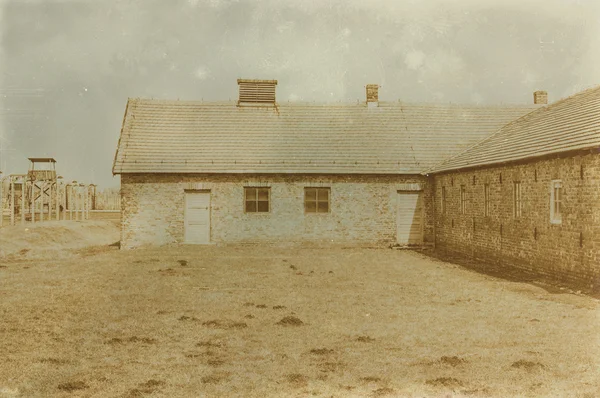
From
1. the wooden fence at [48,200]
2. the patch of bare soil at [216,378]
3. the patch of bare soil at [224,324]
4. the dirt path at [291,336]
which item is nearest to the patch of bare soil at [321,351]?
the dirt path at [291,336]

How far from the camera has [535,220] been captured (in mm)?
13609

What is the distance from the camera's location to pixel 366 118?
2373 cm

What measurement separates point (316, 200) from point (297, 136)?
330 centimetres

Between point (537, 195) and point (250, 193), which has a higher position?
point (250, 193)

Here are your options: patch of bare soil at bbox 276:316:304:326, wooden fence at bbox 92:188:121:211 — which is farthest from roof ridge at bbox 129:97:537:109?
wooden fence at bbox 92:188:121:211

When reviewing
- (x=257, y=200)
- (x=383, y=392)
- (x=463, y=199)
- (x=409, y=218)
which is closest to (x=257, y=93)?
(x=257, y=200)

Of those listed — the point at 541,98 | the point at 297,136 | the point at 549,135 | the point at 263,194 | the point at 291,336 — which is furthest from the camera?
the point at 541,98

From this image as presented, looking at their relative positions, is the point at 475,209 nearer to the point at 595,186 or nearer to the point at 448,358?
the point at 595,186

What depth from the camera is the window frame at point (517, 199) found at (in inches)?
568

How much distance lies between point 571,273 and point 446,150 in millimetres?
11055

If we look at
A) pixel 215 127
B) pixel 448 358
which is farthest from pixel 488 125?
pixel 448 358

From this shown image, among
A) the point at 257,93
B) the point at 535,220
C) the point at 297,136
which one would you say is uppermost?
the point at 257,93

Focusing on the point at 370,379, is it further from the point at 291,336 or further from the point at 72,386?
the point at 72,386

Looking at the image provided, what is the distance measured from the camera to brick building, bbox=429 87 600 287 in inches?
455
